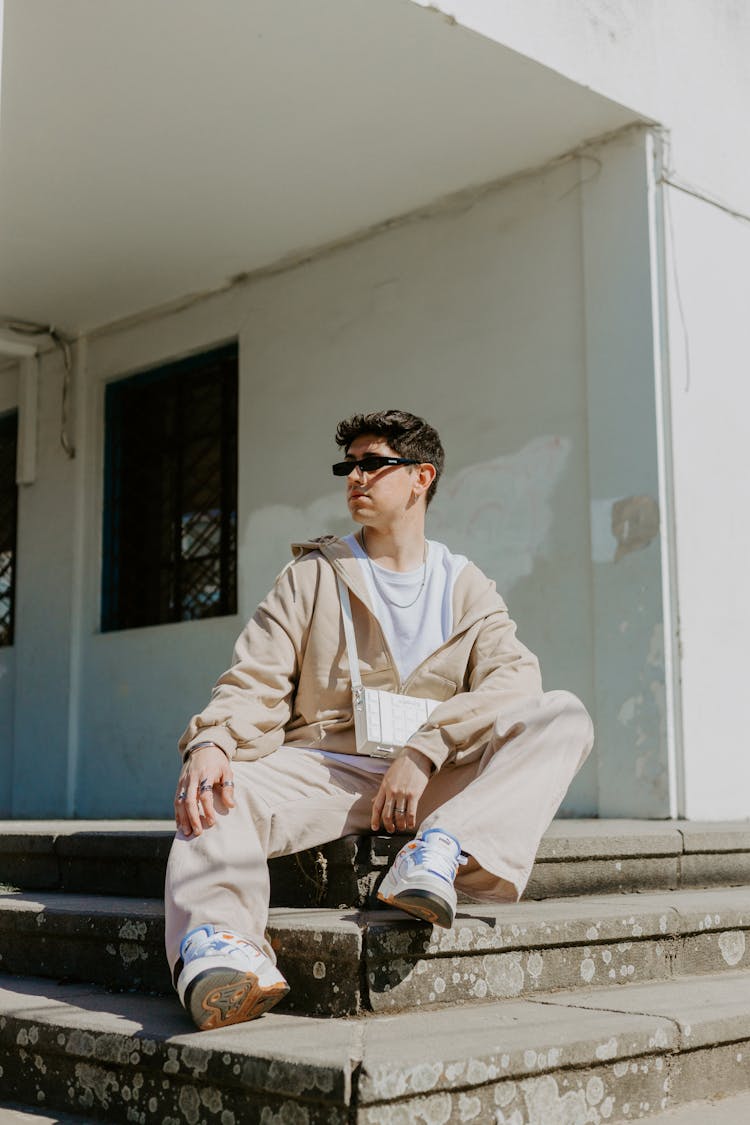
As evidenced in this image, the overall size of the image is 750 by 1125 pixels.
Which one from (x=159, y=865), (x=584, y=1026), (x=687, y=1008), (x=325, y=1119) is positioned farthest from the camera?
(x=159, y=865)

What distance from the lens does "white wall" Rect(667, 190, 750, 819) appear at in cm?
588

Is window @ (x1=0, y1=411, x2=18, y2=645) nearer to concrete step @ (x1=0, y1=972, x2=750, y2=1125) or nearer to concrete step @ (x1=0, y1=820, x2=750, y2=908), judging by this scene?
concrete step @ (x1=0, y1=820, x2=750, y2=908)

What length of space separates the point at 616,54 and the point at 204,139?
6.55 ft

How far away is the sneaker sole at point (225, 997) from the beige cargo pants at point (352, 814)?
0.53 ft

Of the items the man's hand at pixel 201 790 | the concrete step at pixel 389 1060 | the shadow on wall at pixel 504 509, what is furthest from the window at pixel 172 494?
the concrete step at pixel 389 1060

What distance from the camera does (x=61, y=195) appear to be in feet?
22.7

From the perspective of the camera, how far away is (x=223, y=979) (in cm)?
282

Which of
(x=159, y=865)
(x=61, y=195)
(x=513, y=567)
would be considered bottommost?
(x=159, y=865)

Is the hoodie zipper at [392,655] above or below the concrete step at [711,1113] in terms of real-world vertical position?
above

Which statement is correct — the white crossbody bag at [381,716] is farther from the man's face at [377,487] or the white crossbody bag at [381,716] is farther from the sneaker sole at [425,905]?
the sneaker sole at [425,905]

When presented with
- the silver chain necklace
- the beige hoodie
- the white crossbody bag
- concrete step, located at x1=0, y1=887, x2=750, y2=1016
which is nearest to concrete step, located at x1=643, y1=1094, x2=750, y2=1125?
concrete step, located at x1=0, y1=887, x2=750, y2=1016

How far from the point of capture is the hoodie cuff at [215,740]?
11.1 ft

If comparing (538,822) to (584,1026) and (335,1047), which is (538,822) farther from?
(335,1047)

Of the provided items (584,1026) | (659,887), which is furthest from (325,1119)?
→ (659,887)
